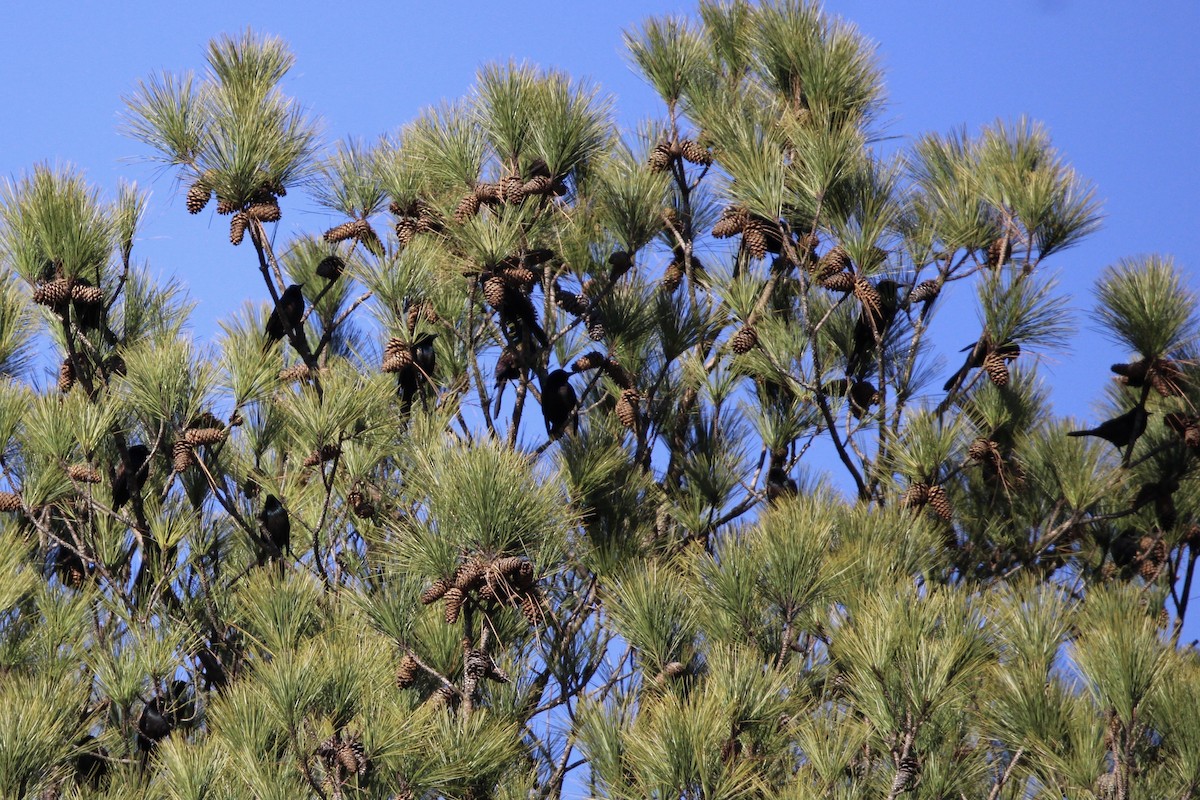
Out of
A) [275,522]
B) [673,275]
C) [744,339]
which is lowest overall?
[275,522]

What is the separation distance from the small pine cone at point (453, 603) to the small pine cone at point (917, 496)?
130cm

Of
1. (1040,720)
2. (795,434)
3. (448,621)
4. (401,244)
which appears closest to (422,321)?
(401,244)

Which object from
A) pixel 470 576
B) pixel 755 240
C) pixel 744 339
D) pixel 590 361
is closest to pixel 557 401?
pixel 590 361

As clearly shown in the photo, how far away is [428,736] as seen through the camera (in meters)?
2.87

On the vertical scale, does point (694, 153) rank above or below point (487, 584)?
above

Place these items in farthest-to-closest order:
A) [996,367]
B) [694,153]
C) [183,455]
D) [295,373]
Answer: [295,373], [694,153], [996,367], [183,455]

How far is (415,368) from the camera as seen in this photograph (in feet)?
12.4

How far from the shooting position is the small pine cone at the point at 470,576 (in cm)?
284

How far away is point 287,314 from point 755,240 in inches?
40.7

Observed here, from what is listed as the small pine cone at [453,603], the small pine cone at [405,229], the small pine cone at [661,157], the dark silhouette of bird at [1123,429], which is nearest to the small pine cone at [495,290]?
the small pine cone at [453,603]

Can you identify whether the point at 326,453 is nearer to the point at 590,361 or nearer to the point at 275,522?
the point at 275,522

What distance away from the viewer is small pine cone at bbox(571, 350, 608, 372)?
366cm

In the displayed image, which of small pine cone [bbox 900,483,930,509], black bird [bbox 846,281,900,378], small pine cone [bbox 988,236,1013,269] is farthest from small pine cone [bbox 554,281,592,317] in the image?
small pine cone [bbox 988,236,1013,269]

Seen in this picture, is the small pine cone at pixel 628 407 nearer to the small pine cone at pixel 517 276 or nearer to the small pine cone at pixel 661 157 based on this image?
the small pine cone at pixel 517 276
